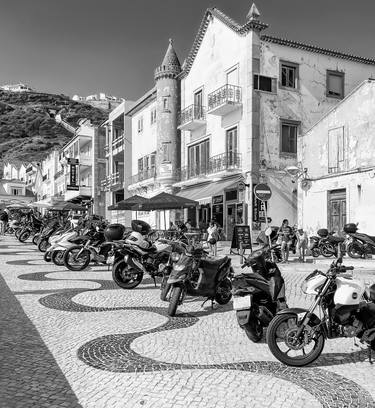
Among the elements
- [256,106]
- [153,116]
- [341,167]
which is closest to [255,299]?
[341,167]

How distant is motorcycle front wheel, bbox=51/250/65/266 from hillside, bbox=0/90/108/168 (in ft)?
276

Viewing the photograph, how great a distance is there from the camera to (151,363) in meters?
4.63

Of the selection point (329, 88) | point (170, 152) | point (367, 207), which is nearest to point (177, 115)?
point (170, 152)

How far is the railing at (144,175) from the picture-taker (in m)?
32.1

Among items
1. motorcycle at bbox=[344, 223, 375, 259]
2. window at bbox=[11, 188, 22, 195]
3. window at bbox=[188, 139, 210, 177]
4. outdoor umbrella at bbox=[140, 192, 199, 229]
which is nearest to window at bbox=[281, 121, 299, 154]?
window at bbox=[188, 139, 210, 177]

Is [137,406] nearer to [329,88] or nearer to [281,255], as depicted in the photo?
[281,255]

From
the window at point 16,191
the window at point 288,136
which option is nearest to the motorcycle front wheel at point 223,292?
the window at point 288,136

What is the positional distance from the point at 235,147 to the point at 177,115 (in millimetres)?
7293

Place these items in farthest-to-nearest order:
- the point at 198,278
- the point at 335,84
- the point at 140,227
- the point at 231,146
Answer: the point at 335,84, the point at 231,146, the point at 140,227, the point at 198,278

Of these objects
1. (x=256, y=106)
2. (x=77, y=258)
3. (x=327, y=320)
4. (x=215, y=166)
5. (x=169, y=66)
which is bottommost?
(x=77, y=258)

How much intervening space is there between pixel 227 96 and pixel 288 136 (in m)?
3.73

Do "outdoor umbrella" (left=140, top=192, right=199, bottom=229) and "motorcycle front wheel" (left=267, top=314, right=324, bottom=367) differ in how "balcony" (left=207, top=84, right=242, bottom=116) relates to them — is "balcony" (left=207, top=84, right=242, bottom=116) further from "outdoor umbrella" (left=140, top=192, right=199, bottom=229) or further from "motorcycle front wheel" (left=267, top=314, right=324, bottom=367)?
"motorcycle front wheel" (left=267, top=314, right=324, bottom=367)

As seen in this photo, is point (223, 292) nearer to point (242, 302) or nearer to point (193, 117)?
point (242, 302)

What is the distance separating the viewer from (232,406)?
11.8 feet
